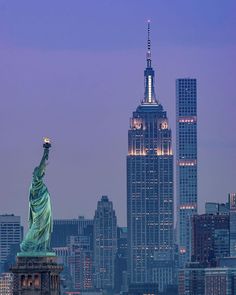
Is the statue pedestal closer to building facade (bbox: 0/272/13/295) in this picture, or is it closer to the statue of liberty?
the statue of liberty

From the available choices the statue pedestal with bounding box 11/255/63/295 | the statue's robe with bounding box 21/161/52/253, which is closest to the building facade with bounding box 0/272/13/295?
the statue's robe with bounding box 21/161/52/253

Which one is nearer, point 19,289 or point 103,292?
point 19,289

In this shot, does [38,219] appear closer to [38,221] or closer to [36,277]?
[38,221]

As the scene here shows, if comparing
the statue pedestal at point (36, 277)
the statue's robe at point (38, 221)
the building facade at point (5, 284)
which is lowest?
the statue pedestal at point (36, 277)

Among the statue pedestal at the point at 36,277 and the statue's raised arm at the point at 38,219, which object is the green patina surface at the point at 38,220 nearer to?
the statue's raised arm at the point at 38,219

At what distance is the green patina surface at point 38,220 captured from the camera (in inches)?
2630

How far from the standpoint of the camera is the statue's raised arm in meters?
66.8

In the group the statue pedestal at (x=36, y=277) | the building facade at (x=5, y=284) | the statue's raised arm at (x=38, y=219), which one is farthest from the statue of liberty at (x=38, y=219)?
the building facade at (x=5, y=284)

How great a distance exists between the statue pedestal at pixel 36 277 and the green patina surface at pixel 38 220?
39cm

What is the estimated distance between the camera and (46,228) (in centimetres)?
6694

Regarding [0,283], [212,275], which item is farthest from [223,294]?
[0,283]

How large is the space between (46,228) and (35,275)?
1.51m

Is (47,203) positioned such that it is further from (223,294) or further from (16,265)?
(223,294)

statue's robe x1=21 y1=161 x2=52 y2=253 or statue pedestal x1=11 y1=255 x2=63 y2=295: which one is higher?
statue's robe x1=21 y1=161 x2=52 y2=253
